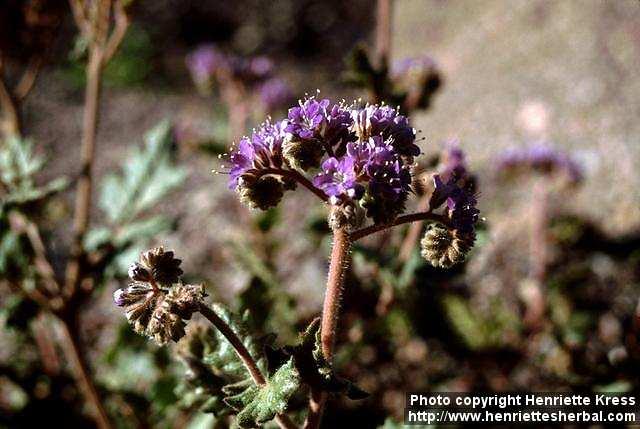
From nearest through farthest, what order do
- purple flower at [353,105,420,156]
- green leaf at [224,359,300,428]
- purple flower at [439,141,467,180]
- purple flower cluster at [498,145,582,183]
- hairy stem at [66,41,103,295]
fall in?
green leaf at [224,359,300,428] → purple flower at [353,105,420,156] → purple flower at [439,141,467,180] → hairy stem at [66,41,103,295] → purple flower cluster at [498,145,582,183]

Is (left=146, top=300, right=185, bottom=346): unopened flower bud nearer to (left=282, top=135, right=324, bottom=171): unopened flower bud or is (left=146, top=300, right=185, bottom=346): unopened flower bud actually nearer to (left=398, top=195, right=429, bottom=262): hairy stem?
(left=282, top=135, right=324, bottom=171): unopened flower bud

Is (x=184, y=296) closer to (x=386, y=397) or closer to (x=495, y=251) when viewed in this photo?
(x=386, y=397)

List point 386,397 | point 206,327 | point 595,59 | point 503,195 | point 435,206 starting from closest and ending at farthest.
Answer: point 435,206
point 206,327
point 386,397
point 503,195
point 595,59

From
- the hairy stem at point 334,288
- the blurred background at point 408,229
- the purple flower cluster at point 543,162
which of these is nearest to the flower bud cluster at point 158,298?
the hairy stem at point 334,288

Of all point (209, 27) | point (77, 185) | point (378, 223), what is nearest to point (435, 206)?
point (378, 223)

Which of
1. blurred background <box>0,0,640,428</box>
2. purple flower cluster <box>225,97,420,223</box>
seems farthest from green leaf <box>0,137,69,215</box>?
purple flower cluster <box>225,97,420,223</box>

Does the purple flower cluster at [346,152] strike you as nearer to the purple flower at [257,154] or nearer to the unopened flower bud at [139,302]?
the purple flower at [257,154]
